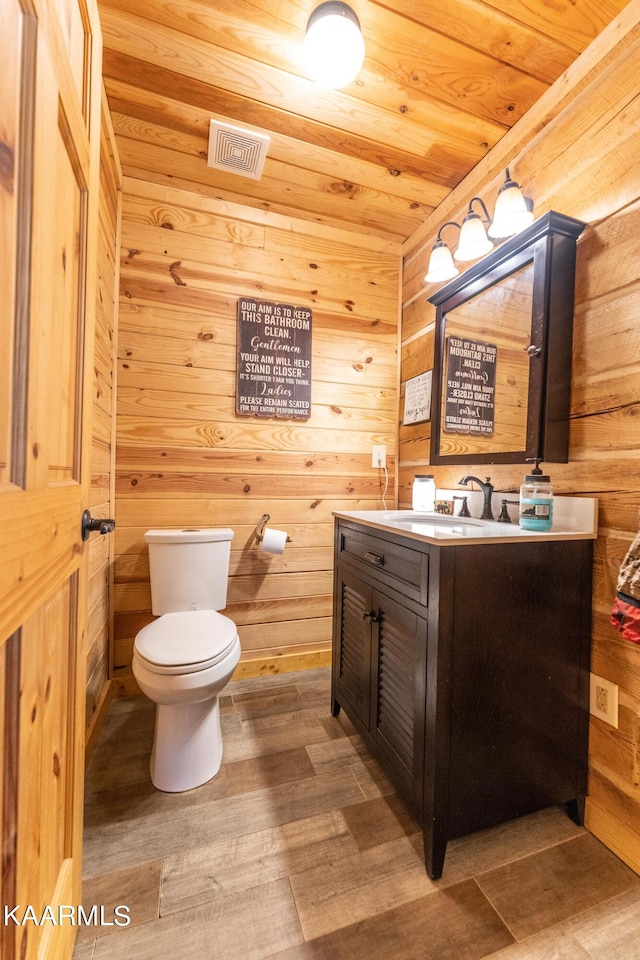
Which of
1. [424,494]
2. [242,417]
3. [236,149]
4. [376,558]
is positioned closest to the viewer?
[376,558]

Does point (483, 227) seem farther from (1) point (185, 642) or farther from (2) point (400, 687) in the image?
(1) point (185, 642)

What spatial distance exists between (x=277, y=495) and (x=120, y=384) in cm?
91

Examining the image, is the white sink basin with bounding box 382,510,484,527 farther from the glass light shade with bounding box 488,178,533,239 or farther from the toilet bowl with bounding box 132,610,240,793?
the glass light shade with bounding box 488,178,533,239

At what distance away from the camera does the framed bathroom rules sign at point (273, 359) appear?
6.45 ft

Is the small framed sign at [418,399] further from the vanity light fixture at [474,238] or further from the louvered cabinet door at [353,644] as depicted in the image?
the louvered cabinet door at [353,644]

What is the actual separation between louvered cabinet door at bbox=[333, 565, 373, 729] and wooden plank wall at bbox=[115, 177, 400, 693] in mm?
511

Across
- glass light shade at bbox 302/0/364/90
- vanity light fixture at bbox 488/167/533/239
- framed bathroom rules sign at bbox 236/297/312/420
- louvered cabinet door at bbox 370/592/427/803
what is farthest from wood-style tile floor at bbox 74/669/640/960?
glass light shade at bbox 302/0/364/90

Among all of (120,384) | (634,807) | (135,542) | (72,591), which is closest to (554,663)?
(634,807)

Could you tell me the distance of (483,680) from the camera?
1.04 metres

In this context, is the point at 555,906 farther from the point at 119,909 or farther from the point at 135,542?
the point at 135,542

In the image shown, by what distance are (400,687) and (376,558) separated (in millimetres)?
391

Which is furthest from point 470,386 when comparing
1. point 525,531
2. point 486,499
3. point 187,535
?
point 187,535

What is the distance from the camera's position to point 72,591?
2.72 ft

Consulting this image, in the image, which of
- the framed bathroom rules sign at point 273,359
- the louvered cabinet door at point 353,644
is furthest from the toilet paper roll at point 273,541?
the framed bathroom rules sign at point 273,359
